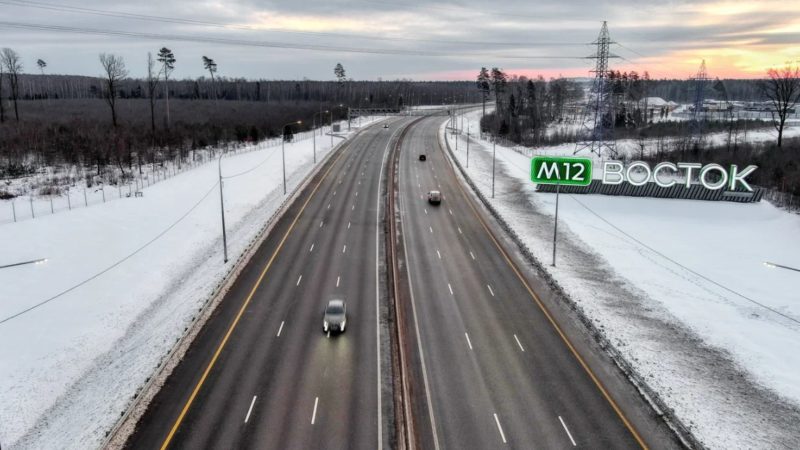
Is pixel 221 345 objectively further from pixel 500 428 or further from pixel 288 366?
pixel 500 428

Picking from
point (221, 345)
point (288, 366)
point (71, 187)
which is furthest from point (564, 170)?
point (71, 187)

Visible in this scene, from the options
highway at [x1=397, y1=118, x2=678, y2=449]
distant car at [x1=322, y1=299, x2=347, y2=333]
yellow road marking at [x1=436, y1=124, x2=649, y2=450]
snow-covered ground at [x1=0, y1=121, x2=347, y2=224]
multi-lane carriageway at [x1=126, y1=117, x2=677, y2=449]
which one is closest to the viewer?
multi-lane carriageway at [x1=126, y1=117, x2=677, y2=449]

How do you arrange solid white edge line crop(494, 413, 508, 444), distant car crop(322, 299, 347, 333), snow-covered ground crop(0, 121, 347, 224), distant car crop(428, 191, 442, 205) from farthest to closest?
1. distant car crop(428, 191, 442, 205)
2. snow-covered ground crop(0, 121, 347, 224)
3. distant car crop(322, 299, 347, 333)
4. solid white edge line crop(494, 413, 508, 444)

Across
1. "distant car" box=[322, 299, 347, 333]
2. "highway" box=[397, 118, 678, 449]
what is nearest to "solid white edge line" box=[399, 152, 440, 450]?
"highway" box=[397, 118, 678, 449]

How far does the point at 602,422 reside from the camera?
2741cm

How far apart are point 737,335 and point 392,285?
25.9 meters

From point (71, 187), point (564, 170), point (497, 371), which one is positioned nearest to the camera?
point (497, 371)

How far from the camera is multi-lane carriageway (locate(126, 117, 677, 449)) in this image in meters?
26.4

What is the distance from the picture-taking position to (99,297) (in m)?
46.5

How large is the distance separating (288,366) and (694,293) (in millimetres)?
35293

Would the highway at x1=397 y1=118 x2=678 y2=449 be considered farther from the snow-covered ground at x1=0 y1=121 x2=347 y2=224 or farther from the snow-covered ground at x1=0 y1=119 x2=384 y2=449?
the snow-covered ground at x1=0 y1=121 x2=347 y2=224

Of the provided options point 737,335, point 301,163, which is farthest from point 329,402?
point 301,163

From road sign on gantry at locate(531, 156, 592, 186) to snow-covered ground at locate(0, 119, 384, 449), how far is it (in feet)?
114

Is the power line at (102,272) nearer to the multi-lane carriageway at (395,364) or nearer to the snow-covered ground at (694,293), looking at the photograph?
the multi-lane carriageway at (395,364)
